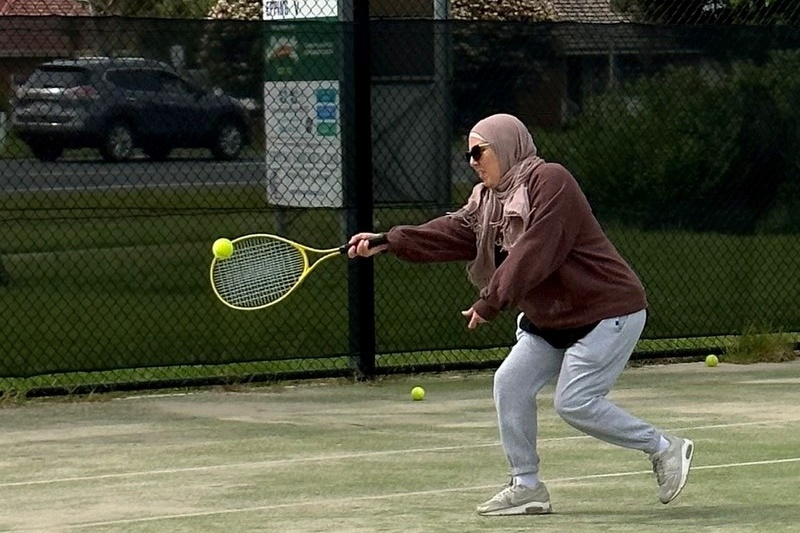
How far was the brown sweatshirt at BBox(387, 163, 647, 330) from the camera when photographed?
6012 mm

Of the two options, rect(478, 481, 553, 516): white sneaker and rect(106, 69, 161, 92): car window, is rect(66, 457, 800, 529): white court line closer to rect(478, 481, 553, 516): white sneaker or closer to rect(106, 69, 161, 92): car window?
rect(478, 481, 553, 516): white sneaker

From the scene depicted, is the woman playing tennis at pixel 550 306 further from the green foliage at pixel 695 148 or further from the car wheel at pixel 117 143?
the green foliage at pixel 695 148

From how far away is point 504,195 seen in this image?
245 inches

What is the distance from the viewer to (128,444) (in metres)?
8.24

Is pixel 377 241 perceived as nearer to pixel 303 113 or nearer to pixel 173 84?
pixel 173 84

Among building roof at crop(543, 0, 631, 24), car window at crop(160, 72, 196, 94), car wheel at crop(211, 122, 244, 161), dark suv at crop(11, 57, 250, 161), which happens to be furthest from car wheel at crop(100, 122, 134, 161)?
building roof at crop(543, 0, 631, 24)

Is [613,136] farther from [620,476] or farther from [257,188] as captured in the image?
[620,476]

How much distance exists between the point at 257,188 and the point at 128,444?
6.34ft

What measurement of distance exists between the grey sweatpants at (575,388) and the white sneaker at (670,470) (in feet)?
0.17

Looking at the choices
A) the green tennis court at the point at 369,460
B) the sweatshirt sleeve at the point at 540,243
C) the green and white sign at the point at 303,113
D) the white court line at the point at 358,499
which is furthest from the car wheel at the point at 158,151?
the sweatshirt sleeve at the point at 540,243

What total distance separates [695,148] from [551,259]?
4914 millimetres

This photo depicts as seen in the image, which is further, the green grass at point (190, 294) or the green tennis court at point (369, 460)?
the green grass at point (190, 294)

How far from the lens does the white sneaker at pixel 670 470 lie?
20.7ft

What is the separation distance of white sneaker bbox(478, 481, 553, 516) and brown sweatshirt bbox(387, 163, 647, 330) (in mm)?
581
